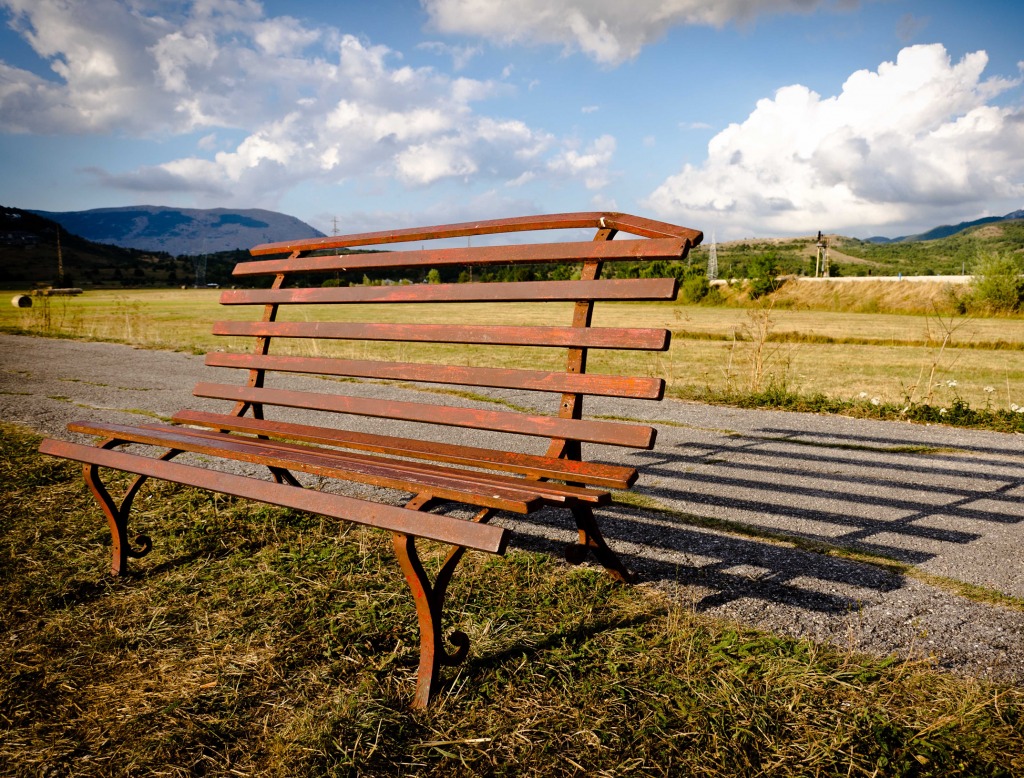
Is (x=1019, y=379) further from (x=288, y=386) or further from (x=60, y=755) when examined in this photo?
(x=60, y=755)

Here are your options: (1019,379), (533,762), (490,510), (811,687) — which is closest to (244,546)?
(490,510)

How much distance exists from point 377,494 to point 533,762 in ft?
9.10

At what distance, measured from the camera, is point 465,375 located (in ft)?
10.4

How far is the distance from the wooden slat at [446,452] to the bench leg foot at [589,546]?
0.17 m

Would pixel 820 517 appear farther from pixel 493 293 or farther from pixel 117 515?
pixel 117 515

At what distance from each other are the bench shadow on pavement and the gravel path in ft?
0.04

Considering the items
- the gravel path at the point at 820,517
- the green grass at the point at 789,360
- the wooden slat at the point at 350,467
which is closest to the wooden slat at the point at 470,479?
the wooden slat at the point at 350,467

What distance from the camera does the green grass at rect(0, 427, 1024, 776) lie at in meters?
1.91

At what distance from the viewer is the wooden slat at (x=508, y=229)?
9.12 feet

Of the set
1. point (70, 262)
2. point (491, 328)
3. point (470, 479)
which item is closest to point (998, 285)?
point (491, 328)

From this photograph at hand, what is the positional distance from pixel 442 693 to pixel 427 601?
13.1 inches

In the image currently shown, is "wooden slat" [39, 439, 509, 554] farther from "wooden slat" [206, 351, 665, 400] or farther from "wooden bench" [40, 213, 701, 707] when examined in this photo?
"wooden slat" [206, 351, 665, 400]

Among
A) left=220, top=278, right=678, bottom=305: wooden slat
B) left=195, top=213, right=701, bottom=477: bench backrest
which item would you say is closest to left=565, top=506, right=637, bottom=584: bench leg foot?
left=195, top=213, right=701, bottom=477: bench backrest

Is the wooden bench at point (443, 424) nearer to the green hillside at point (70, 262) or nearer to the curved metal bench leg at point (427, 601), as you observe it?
the curved metal bench leg at point (427, 601)
